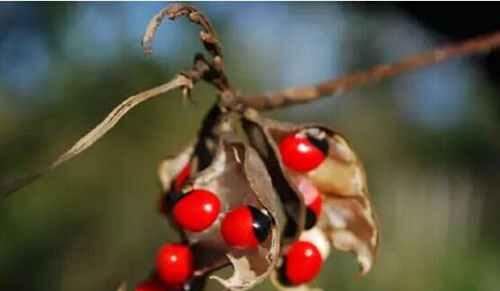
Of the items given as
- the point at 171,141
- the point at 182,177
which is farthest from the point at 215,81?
the point at 171,141

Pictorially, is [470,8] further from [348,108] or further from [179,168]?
[348,108]

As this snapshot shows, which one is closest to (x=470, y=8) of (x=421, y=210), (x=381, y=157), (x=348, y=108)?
(x=421, y=210)

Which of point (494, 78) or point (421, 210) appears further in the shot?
point (421, 210)

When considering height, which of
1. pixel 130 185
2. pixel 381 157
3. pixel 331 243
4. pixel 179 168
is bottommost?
pixel 381 157

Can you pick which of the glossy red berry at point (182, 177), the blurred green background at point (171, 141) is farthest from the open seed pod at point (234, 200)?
the blurred green background at point (171, 141)

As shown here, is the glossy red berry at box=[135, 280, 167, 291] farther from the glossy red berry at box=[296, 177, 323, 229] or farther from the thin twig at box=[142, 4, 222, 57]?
the thin twig at box=[142, 4, 222, 57]

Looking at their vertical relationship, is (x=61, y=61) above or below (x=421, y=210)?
above

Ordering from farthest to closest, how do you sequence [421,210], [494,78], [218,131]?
[421,210] < [494,78] < [218,131]
